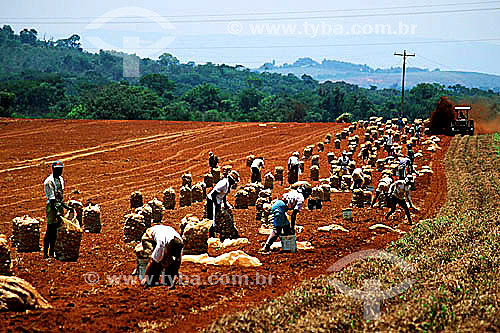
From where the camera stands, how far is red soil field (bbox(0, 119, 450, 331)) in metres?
8.99

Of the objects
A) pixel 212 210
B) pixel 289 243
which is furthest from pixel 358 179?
pixel 289 243

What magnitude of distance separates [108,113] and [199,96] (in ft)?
77.1

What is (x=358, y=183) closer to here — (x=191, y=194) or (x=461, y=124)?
(x=191, y=194)

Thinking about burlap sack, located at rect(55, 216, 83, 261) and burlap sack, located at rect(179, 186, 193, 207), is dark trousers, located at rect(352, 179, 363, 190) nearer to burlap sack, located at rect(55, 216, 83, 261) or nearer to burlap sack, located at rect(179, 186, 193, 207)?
burlap sack, located at rect(179, 186, 193, 207)

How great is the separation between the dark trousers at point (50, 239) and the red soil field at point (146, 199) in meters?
0.23

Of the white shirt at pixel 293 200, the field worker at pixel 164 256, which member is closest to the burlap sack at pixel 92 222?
the white shirt at pixel 293 200

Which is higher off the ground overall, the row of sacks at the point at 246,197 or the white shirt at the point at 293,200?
the white shirt at the point at 293,200

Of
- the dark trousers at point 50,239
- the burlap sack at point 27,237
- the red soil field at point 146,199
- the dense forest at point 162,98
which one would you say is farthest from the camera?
the dense forest at point 162,98

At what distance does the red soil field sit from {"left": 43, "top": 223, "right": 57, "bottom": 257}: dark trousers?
0.77 feet

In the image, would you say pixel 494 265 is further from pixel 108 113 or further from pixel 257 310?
pixel 108 113

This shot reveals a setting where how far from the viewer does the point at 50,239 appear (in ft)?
40.7

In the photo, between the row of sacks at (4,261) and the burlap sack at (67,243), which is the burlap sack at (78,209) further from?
the row of sacks at (4,261)

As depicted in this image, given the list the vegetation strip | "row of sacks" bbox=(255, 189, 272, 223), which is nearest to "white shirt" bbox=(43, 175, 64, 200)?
the vegetation strip

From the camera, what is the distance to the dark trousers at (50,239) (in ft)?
40.3
